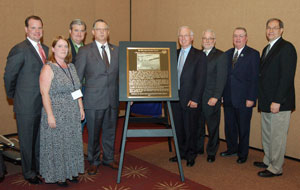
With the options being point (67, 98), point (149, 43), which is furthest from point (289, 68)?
point (67, 98)

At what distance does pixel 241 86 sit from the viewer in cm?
375

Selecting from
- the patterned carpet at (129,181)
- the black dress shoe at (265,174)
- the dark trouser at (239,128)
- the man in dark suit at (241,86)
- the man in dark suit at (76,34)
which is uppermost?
the man in dark suit at (76,34)

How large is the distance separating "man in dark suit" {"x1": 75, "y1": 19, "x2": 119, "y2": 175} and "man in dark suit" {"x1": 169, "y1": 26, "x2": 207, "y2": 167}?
0.87 metres

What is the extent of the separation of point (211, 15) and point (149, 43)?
7.77ft

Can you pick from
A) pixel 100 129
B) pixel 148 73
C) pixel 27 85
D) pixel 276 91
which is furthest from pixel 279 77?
pixel 27 85

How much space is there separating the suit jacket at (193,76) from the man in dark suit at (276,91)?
29.6 inches

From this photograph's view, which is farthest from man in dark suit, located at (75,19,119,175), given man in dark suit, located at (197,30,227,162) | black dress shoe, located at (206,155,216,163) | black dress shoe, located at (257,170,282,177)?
black dress shoe, located at (257,170,282,177)

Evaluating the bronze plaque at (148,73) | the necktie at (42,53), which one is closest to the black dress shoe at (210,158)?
the bronze plaque at (148,73)

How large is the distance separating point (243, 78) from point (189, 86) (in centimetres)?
80

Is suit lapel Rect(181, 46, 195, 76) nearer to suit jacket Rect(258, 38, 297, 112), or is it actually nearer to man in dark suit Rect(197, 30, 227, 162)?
man in dark suit Rect(197, 30, 227, 162)

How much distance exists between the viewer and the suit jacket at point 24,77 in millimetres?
2898

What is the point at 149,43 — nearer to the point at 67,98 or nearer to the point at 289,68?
the point at 67,98

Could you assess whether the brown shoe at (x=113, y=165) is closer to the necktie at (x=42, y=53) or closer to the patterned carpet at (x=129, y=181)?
the patterned carpet at (x=129, y=181)

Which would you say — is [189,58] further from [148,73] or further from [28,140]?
[28,140]
